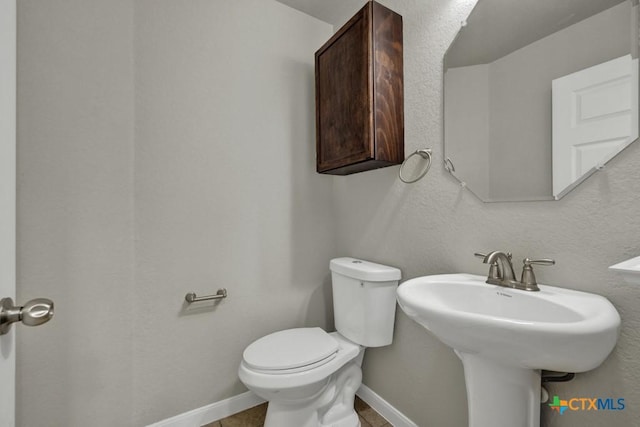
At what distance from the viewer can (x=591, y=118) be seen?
79 cm

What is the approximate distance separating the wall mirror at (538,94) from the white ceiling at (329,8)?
0.82 meters

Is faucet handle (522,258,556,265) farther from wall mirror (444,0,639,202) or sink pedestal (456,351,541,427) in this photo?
sink pedestal (456,351,541,427)

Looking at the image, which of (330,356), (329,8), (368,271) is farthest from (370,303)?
(329,8)

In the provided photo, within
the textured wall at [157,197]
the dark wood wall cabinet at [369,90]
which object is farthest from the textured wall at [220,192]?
the dark wood wall cabinet at [369,90]

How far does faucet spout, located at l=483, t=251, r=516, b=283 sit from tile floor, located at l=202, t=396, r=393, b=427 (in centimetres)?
101

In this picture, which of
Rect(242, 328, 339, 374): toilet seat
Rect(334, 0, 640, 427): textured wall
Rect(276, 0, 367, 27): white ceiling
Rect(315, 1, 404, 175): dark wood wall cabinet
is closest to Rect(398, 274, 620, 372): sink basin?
Rect(334, 0, 640, 427): textured wall

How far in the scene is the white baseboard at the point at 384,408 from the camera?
4.39 ft

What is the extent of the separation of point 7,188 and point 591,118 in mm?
1438

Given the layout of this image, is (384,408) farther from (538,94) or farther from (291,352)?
(538,94)

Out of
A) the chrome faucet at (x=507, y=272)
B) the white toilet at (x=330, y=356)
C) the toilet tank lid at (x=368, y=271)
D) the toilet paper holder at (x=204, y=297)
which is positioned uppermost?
the chrome faucet at (x=507, y=272)

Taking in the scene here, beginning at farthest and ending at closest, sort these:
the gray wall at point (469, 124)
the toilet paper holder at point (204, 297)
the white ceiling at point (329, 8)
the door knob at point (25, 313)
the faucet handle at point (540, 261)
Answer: the white ceiling at point (329, 8), the toilet paper holder at point (204, 297), the gray wall at point (469, 124), the faucet handle at point (540, 261), the door knob at point (25, 313)

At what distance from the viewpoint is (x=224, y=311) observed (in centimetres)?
147

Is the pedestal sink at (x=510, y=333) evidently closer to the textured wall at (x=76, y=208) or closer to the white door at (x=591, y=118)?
the white door at (x=591, y=118)

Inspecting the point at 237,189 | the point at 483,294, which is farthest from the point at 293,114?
the point at 483,294
